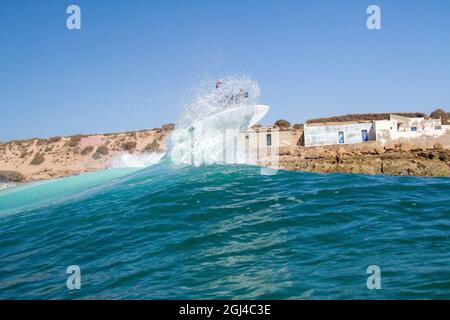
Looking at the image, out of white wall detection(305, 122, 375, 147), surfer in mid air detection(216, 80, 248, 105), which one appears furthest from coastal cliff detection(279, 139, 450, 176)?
white wall detection(305, 122, 375, 147)

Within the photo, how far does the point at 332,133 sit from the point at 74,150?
2853 centimetres

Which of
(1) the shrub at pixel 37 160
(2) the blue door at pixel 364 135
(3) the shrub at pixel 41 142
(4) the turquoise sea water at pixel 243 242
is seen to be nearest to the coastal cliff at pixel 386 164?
(4) the turquoise sea water at pixel 243 242

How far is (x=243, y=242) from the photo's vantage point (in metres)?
7.22

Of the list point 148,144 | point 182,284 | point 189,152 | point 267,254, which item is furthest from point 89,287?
point 148,144

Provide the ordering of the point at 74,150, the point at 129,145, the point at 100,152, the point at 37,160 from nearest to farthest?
the point at 37,160 < the point at 100,152 < the point at 129,145 < the point at 74,150

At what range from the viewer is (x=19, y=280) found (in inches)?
271

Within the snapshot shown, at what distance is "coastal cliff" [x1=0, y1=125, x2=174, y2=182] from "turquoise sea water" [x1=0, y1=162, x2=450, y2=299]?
29.5 m

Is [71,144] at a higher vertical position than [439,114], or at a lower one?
lower

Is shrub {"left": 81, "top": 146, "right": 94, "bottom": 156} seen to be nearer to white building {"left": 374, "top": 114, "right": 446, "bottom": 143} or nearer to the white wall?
the white wall

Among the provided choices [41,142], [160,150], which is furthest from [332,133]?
[41,142]

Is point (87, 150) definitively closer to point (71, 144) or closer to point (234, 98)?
point (71, 144)

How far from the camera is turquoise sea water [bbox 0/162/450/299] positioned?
5406 mm
